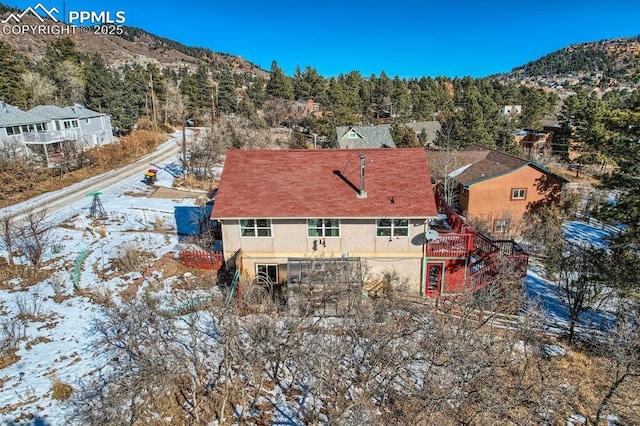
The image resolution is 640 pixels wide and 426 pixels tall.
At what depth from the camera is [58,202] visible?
2869cm

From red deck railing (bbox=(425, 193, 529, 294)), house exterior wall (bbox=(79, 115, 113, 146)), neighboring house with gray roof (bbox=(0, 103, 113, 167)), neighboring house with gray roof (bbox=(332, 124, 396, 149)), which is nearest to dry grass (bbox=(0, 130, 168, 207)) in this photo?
neighboring house with gray roof (bbox=(0, 103, 113, 167))

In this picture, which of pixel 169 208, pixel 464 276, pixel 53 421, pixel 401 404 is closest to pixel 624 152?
pixel 464 276

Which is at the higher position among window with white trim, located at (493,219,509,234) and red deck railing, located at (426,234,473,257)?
red deck railing, located at (426,234,473,257)

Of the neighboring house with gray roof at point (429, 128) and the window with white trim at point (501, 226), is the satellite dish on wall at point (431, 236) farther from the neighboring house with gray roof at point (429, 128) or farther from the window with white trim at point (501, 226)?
the neighboring house with gray roof at point (429, 128)

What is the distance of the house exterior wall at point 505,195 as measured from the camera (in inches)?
1160

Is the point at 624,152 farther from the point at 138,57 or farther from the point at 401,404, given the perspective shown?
the point at 138,57

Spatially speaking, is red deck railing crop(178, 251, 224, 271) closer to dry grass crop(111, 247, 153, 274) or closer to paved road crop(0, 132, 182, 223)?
dry grass crop(111, 247, 153, 274)

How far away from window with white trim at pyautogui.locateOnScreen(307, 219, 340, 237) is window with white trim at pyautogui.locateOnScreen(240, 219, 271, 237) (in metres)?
2.08

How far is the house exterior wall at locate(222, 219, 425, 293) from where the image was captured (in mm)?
18891

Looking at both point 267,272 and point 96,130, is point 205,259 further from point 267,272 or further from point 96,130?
point 96,130

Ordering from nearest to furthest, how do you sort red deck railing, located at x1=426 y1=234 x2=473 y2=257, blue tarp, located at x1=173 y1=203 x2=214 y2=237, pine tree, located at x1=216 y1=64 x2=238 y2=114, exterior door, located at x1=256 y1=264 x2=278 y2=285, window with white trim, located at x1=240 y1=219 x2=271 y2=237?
red deck railing, located at x1=426 y1=234 x2=473 y2=257
window with white trim, located at x1=240 y1=219 x2=271 y2=237
exterior door, located at x1=256 y1=264 x2=278 y2=285
blue tarp, located at x1=173 y1=203 x2=214 y2=237
pine tree, located at x1=216 y1=64 x2=238 y2=114

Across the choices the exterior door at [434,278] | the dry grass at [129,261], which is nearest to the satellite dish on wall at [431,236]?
the exterior door at [434,278]

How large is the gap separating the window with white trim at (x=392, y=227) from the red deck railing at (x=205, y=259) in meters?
8.34

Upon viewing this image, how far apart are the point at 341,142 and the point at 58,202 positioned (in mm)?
30066
